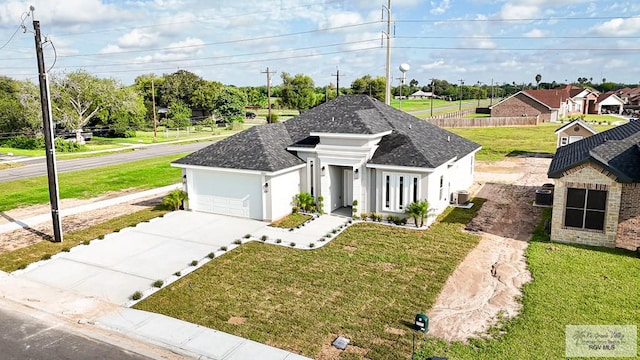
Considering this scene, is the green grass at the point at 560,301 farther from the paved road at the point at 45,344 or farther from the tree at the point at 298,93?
the tree at the point at 298,93

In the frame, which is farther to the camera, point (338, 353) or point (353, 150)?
point (353, 150)

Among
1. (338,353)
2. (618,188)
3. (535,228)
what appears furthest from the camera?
(535,228)

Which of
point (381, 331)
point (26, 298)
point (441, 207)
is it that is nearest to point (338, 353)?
point (381, 331)

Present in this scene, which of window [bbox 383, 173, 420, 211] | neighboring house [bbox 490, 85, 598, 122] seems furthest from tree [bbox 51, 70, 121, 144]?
neighboring house [bbox 490, 85, 598, 122]

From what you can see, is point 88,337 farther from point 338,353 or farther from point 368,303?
point 368,303

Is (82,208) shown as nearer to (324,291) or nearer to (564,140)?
(324,291)

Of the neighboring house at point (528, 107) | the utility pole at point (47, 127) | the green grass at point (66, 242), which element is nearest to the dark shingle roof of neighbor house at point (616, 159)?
the green grass at point (66, 242)
